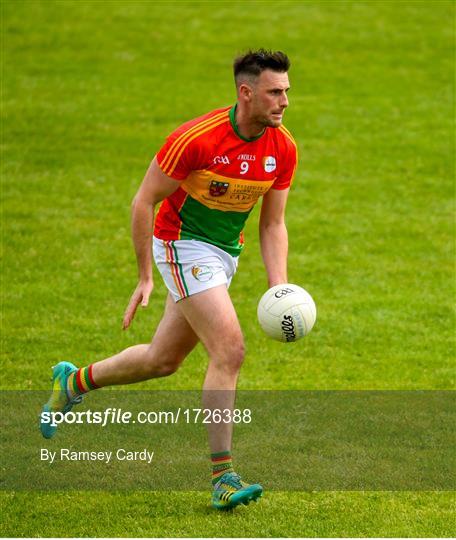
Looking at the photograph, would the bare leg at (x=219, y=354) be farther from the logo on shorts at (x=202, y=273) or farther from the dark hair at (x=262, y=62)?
the dark hair at (x=262, y=62)

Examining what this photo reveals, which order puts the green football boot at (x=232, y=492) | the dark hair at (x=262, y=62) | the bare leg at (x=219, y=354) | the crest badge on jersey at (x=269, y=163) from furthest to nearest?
the crest badge on jersey at (x=269, y=163), the dark hair at (x=262, y=62), the bare leg at (x=219, y=354), the green football boot at (x=232, y=492)

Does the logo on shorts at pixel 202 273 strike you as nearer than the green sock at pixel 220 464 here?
No

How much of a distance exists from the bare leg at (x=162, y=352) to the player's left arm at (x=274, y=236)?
2.20ft

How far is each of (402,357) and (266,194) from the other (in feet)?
10.7

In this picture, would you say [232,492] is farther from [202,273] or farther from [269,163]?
[269,163]

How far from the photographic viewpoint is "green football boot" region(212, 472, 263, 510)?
6.88 meters

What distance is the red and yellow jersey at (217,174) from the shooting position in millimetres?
7180

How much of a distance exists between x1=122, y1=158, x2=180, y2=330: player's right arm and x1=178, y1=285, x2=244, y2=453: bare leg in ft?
1.24

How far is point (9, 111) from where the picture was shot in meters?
17.1

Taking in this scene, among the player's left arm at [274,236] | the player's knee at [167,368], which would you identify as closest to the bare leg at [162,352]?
the player's knee at [167,368]

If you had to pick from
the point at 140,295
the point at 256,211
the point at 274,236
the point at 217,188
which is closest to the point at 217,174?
the point at 217,188

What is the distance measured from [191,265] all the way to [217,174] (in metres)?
0.60

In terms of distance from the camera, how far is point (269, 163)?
24.3 ft

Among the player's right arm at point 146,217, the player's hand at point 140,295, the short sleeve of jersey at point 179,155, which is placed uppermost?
the short sleeve of jersey at point 179,155
